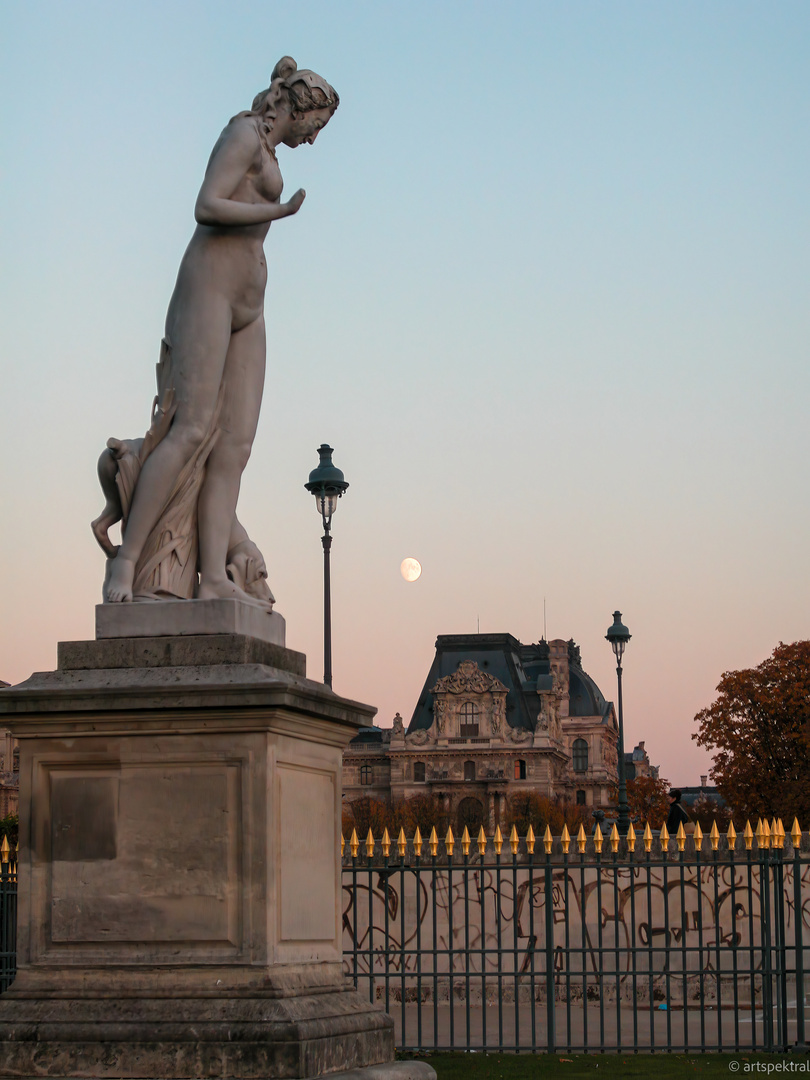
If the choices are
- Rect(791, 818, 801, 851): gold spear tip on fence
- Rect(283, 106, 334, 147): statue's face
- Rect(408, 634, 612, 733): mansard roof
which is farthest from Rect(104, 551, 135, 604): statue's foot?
Rect(408, 634, 612, 733): mansard roof

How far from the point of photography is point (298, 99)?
23.8 ft

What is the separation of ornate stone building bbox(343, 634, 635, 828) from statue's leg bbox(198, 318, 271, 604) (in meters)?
110

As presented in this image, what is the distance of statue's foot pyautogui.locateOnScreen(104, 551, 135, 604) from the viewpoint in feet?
22.3

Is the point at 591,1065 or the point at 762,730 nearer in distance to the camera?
the point at 591,1065

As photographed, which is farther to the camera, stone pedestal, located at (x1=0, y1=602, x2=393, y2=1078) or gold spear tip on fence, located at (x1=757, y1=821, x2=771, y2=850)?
gold spear tip on fence, located at (x1=757, y1=821, x2=771, y2=850)

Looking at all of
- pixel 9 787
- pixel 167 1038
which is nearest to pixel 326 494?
pixel 167 1038

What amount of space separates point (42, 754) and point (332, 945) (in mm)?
1618

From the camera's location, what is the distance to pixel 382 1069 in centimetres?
661

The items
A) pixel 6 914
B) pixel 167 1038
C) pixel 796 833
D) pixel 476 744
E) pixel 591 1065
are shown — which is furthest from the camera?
pixel 476 744

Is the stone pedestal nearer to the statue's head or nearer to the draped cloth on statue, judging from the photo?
the draped cloth on statue

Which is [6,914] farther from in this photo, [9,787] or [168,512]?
[9,787]

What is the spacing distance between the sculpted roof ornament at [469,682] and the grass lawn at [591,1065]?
11223 centimetres

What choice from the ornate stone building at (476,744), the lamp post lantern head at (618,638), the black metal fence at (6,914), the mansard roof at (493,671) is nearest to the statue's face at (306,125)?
the black metal fence at (6,914)

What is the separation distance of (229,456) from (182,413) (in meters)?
0.31
